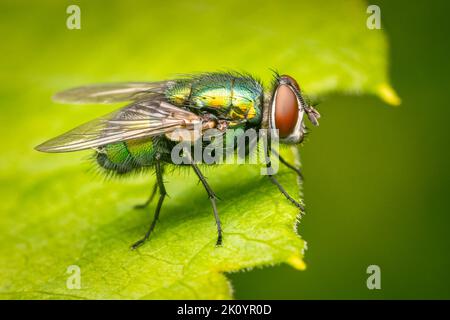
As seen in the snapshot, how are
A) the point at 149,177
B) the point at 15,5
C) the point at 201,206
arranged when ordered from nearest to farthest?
the point at 201,206 < the point at 149,177 < the point at 15,5

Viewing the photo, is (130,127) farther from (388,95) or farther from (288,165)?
(388,95)

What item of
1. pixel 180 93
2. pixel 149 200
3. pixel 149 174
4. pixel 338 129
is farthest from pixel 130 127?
pixel 338 129

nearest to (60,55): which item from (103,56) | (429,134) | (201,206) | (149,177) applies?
(103,56)

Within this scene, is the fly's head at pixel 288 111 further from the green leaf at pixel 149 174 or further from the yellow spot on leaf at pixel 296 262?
the yellow spot on leaf at pixel 296 262

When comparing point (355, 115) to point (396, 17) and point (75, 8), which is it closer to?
point (396, 17)

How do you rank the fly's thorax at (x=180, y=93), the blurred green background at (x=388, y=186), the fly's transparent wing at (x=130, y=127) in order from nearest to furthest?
1. the fly's transparent wing at (x=130, y=127)
2. the fly's thorax at (x=180, y=93)
3. the blurred green background at (x=388, y=186)

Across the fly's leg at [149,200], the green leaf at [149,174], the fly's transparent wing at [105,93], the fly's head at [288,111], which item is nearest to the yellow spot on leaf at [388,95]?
the green leaf at [149,174]

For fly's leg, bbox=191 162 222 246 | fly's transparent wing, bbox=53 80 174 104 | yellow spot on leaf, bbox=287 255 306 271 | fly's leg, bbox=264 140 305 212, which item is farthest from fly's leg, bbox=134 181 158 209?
yellow spot on leaf, bbox=287 255 306 271
